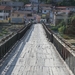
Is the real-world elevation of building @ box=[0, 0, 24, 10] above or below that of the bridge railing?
above

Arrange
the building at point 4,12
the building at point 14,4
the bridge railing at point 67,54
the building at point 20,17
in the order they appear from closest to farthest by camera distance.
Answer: the bridge railing at point 67,54 → the building at point 20,17 → the building at point 4,12 → the building at point 14,4

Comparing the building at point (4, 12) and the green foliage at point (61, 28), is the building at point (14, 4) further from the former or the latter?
the green foliage at point (61, 28)

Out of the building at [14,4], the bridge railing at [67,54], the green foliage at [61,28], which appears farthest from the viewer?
the building at [14,4]

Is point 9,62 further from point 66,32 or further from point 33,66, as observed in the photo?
point 66,32

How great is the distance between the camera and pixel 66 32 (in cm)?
5462

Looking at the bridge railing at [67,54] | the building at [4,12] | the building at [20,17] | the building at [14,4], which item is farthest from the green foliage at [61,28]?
the building at [14,4]

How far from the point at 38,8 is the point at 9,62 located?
334 ft

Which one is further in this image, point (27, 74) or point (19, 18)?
point (19, 18)

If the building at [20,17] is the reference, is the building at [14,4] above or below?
above

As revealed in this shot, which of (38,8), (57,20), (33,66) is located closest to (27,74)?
(33,66)

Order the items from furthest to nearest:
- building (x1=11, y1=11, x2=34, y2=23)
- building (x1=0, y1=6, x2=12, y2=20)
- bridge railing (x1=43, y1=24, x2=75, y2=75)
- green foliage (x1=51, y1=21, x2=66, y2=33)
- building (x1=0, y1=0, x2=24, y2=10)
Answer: building (x1=0, y1=0, x2=24, y2=10), building (x1=0, y1=6, x2=12, y2=20), building (x1=11, y1=11, x2=34, y2=23), green foliage (x1=51, y1=21, x2=66, y2=33), bridge railing (x1=43, y1=24, x2=75, y2=75)

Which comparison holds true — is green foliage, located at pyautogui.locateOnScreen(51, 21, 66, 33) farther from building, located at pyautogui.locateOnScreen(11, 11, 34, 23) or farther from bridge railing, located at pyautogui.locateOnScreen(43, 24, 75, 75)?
bridge railing, located at pyautogui.locateOnScreen(43, 24, 75, 75)

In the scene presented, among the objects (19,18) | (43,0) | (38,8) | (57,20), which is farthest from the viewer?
(43,0)

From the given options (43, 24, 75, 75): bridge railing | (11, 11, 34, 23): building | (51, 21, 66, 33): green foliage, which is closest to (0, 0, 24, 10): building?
(11, 11, 34, 23): building
